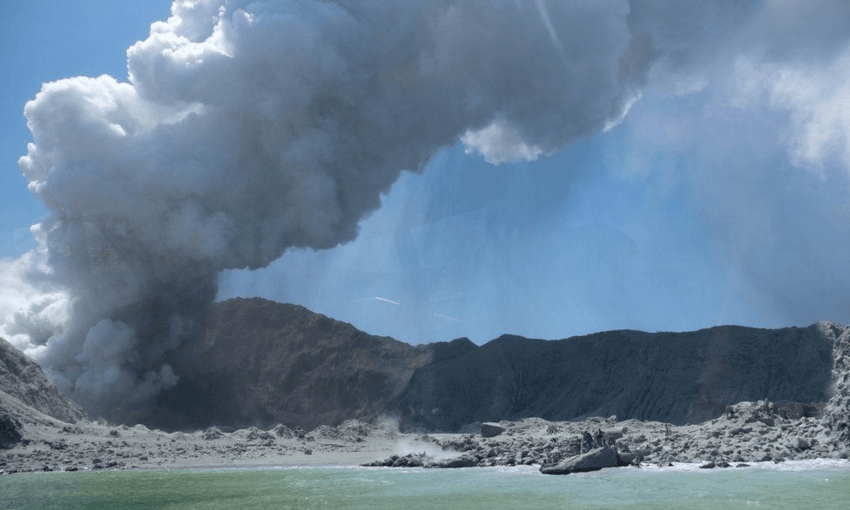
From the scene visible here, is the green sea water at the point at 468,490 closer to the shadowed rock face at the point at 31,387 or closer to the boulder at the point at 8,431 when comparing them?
the boulder at the point at 8,431

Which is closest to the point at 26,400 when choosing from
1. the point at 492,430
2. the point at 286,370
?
the point at 492,430

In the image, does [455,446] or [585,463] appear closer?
[585,463]

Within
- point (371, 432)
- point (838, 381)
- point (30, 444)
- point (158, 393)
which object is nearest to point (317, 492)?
point (838, 381)

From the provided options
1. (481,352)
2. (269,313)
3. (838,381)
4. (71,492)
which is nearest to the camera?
(71,492)

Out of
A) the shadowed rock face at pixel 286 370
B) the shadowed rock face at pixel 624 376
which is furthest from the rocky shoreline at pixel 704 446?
the shadowed rock face at pixel 286 370

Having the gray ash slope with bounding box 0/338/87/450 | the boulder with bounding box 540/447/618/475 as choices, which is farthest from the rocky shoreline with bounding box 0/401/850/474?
the gray ash slope with bounding box 0/338/87/450

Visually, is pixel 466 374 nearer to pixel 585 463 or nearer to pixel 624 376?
pixel 624 376

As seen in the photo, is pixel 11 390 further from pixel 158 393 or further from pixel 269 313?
pixel 269 313
